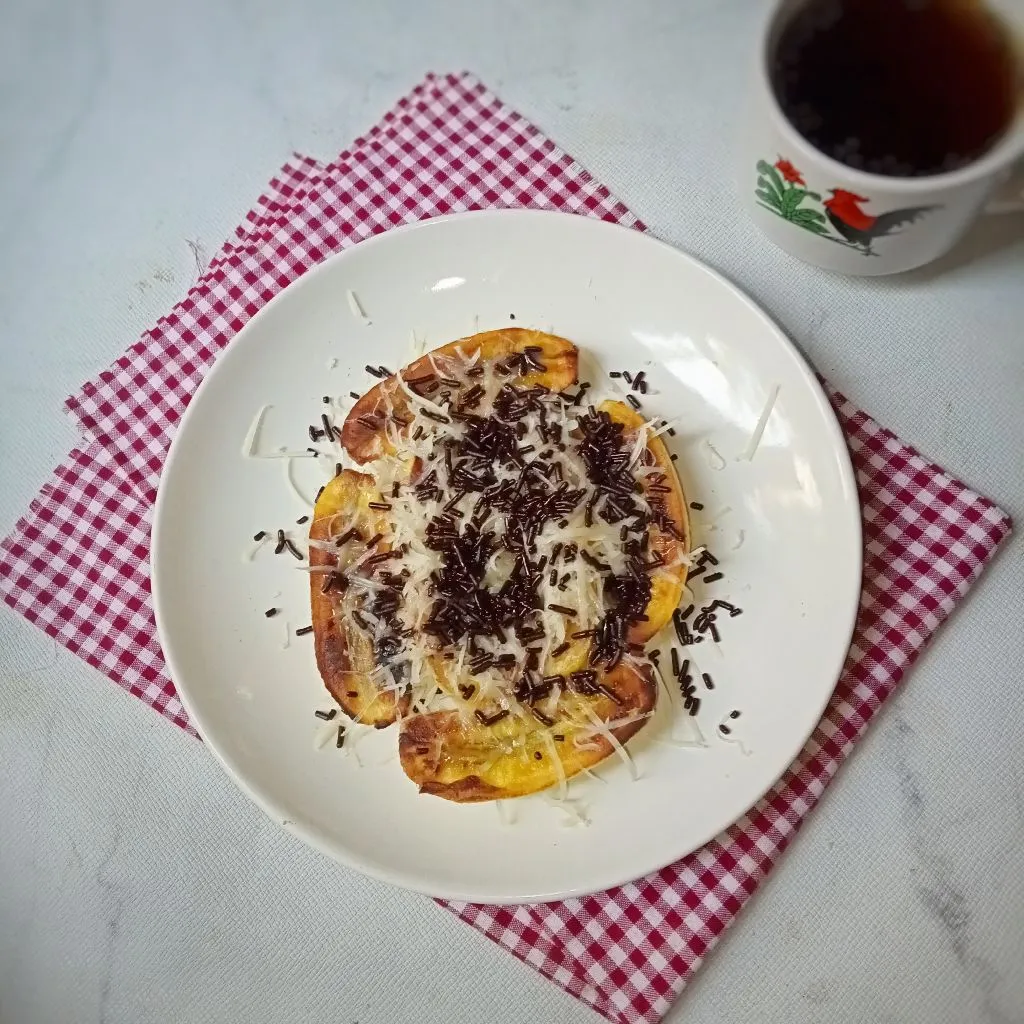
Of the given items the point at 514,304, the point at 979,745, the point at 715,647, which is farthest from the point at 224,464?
the point at 979,745

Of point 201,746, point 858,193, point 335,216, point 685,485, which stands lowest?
point 201,746

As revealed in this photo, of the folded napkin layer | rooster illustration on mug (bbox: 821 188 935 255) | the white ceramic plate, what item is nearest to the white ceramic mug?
rooster illustration on mug (bbox: 821 188 935 255)

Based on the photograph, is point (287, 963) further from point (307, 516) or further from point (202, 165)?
point (202, 165)

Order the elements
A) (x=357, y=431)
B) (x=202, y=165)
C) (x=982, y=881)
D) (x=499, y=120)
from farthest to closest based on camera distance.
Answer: (x=202, y=165) → (x=499, y=120) → (x=357, y=431) → (x=982, y=881)

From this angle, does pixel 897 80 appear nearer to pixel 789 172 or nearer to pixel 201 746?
pixel 789 172

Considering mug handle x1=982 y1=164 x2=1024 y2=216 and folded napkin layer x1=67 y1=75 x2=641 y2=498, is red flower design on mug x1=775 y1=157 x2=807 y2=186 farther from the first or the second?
folded napkin layer x1=67 y1=75 x2=641 y2=498

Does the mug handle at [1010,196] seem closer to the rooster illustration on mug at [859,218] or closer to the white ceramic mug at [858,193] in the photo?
the white ceramic mug at [858,193]

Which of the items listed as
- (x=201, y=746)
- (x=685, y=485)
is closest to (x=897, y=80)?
(x=685, y=485)
